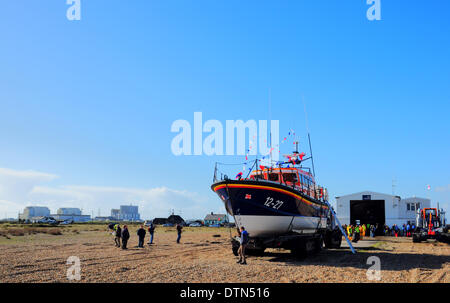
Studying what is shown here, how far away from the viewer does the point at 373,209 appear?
4634 centimetres

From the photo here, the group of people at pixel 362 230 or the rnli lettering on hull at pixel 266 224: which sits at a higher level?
the rnli lettering on hull at pixel 266 224

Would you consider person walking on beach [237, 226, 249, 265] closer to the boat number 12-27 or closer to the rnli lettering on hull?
the rnli lettering on hull

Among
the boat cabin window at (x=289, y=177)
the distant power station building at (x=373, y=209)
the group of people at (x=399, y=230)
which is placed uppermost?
the boat cabin window at (x=289, y=177)

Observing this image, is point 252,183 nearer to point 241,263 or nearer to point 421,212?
point 241,263

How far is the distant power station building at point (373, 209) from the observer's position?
45.7m

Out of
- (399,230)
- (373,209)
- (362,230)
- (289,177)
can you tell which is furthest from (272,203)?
(373,209)

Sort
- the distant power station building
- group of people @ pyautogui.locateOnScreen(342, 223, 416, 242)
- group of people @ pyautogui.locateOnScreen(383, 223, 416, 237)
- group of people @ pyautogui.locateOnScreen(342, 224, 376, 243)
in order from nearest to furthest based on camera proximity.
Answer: group of people @ pyautogui.locateOnScreen(342, 224, 376, 243), group of people @ pyautogui.locateOnScreen(342, 223, 416, 242), group of people @ pyautogui.locateOnScreen(383, 223, 416, 237), the distant power station building

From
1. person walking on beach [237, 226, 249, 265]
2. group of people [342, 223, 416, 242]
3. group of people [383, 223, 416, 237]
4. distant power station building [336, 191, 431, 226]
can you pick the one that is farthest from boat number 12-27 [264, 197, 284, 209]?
distant power station building [336, 191, 431, 226]

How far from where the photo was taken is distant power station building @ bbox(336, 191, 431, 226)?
45.7m

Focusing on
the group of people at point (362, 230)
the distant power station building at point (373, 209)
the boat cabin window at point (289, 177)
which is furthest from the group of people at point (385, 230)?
the boat cabin window at point (289, 177)

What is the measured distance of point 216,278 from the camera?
12016mm

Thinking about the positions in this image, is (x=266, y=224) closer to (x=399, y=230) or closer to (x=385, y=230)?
(x=399, y=230)

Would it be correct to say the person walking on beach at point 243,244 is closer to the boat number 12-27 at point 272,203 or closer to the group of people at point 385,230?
the boat number 12-27 at point 272,203
